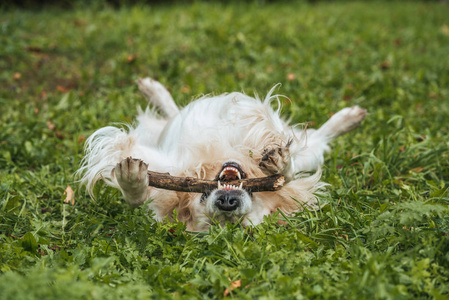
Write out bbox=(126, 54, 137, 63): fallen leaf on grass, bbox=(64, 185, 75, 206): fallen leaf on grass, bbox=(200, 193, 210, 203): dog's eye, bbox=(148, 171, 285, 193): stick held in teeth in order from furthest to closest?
1. bbox=(126, 54, 137, 63): fallen leaf on grass
2. bbox=(64, 185, 75, 206): fallen leaf on grass
3. bbox=(200, 193, 210, 203): dog's eye
4. bbox=(148, 171, 285, 193): stick held in teeth

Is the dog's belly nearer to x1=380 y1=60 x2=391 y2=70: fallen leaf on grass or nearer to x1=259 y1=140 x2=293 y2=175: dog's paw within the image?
x1=259 y1=140 x2=293 y2=175: dog's paw

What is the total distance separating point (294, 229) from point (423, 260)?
2.53 ft

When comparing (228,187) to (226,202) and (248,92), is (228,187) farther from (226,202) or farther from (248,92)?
(248,92)

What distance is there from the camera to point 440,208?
2.42 m

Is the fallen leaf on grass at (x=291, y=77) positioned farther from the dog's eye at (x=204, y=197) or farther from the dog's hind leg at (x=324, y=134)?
the dog's eye at (x=204, y=197)

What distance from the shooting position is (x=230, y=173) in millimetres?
3143

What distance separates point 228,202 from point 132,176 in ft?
1.98

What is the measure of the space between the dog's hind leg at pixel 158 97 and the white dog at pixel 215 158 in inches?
17.0

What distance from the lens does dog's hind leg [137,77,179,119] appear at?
4383 mm

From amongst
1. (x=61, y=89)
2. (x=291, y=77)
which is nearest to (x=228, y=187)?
(x=291, y=77)

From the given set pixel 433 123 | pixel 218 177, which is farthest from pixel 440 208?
pixel 433 123

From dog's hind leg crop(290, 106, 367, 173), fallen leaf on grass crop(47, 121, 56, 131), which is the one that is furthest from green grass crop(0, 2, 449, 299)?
dog's hind leg crop(290, 106, 367, 173)

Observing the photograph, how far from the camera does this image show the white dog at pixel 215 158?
2916mm

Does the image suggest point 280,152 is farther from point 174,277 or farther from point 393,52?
point 393,52
